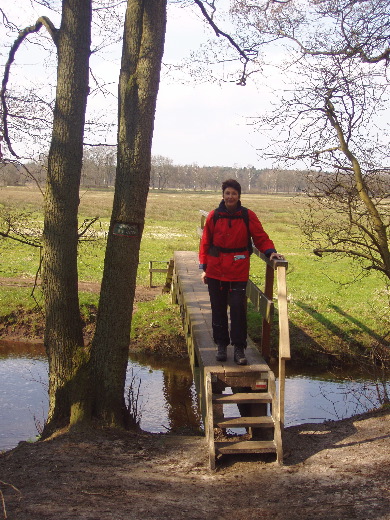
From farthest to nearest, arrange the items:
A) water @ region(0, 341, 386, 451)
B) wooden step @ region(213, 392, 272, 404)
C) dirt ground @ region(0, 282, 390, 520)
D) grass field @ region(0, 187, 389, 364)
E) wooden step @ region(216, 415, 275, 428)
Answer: grass field @ region(0, 187, 389, 364) → water @ region(0, 341, 386, 451) → wooden step @ region(213, 392, 272, 404) → wooden step @ region(216, 415, 275, 428) → dirt ground @ region(0, 282, 390, 520)

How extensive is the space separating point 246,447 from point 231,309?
147 centimetres

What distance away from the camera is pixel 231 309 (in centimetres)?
620

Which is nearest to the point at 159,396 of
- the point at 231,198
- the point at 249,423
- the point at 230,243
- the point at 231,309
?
the point at 231,309

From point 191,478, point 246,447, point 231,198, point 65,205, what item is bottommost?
point 191,478

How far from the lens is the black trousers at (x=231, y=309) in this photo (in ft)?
20.2

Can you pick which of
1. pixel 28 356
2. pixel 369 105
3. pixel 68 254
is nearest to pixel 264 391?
pixel 68 254

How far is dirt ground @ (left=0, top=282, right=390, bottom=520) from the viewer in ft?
14.2

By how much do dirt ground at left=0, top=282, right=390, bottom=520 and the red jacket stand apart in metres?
1.81

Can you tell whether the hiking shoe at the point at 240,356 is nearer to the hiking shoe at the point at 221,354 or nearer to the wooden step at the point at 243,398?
the hiking shoe at the point at 221,354

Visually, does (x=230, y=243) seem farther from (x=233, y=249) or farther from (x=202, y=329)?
(x=202, y=329)

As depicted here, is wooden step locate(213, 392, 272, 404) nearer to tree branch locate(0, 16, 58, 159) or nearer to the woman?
the woman

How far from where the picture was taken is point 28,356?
14.1m

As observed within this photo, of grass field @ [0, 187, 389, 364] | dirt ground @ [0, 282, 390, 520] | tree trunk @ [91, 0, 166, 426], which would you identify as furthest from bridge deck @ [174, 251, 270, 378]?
grass field @ [0, 187, 389, 364]

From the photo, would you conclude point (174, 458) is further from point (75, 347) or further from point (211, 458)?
point (75, 347)
